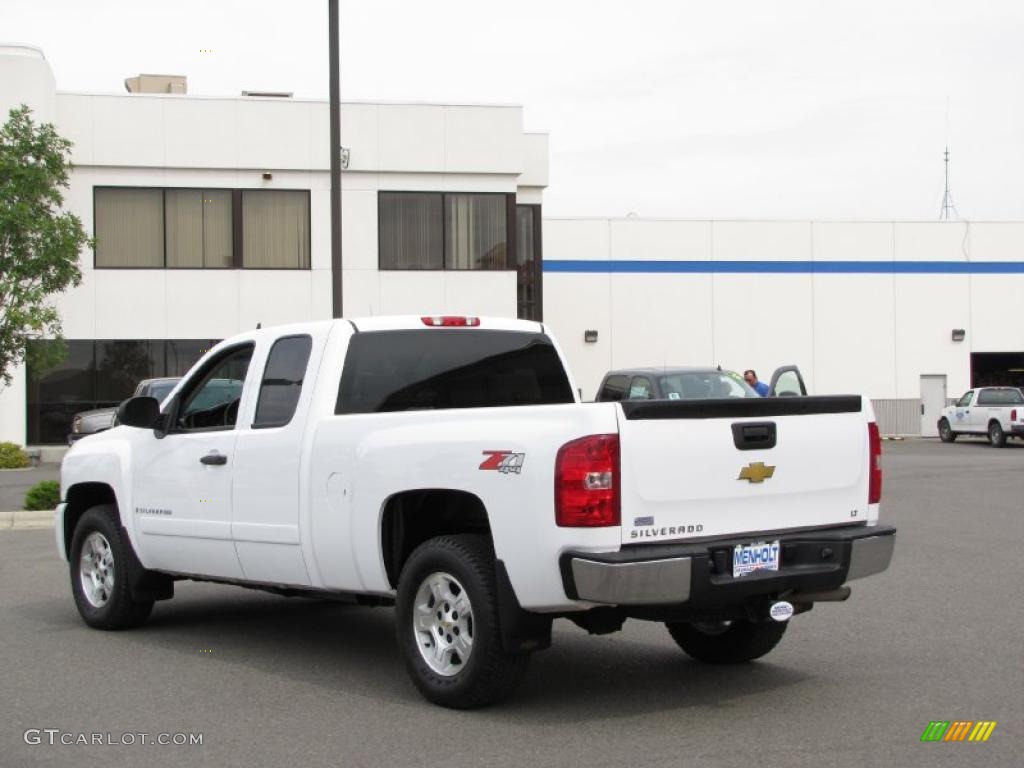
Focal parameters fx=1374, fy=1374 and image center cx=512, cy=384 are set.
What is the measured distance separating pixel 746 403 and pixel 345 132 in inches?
1092

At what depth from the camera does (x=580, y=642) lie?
892 centimetres

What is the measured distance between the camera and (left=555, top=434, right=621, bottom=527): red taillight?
624 centimetres

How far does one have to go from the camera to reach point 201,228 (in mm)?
32781

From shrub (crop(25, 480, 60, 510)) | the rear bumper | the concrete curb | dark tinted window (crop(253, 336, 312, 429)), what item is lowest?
the concrete curb

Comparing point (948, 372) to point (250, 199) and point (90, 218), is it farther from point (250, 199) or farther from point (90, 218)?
point (90, 218)

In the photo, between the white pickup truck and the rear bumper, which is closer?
the rear bumper

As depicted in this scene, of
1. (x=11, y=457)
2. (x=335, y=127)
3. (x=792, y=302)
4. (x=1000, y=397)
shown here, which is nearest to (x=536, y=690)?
(x=335, y=127)

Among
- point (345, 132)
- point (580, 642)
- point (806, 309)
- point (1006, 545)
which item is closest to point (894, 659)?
point (580, 642)

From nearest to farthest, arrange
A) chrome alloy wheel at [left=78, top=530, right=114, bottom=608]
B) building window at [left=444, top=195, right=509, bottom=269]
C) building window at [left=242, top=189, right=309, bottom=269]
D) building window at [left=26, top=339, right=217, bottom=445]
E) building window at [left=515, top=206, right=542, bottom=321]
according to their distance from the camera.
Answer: chrome alloy wheel at [left=78, top=530, right=114, bottom=608]
building window at [left=26, top=339, right=217, bottom=445]
building window at [left=242, top=189, right=309, bottom=269]
building window at [left=444, top=195, right=509, bottom=269]
building window at [left=515, top=206, right=542, bottom=321]

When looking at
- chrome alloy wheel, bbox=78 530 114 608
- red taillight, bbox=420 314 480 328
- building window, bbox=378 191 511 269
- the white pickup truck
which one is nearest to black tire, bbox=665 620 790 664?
the white pickup truck

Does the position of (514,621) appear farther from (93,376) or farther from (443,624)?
(93,376)

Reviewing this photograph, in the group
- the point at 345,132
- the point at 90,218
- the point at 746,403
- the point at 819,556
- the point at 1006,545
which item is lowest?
the point at 1006,545

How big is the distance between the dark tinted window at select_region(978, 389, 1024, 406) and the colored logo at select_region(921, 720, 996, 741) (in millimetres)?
31883

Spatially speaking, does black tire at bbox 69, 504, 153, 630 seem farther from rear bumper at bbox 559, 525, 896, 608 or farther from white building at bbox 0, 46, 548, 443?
white building at bbox 0, 46, 548, 443
